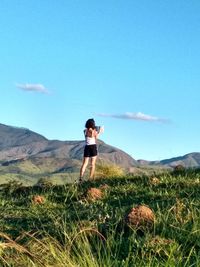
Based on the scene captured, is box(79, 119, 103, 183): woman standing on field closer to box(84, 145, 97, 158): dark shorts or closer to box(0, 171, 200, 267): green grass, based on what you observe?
box(84, 145, 97, 158): dark shorts

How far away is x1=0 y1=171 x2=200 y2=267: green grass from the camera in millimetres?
6935

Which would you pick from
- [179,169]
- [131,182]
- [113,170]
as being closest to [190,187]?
[131,182]


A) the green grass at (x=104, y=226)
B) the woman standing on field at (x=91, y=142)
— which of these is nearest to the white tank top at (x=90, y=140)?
the woman standing on field at (x=91, y=142)

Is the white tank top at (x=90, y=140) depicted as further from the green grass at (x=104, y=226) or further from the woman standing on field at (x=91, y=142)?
the green grass at (x=104, y=226)


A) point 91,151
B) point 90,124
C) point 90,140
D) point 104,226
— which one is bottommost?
point 104,226

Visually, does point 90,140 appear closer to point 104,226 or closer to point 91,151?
point 91,151

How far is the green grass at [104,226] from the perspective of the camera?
6.93 metres

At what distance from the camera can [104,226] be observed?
10102mm

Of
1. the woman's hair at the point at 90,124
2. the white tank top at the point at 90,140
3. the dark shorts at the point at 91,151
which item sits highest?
the woman's hair at the point at 90,124

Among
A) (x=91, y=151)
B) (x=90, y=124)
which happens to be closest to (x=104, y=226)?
(x=91, y=151)

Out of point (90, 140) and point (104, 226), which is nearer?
point (104, 226)

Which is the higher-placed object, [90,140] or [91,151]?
[90,140]

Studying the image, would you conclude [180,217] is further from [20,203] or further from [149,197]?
[20,203]

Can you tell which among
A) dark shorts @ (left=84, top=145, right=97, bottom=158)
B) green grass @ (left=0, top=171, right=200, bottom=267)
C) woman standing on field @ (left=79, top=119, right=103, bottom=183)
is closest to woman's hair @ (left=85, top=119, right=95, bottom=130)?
woman standing on field @ (left=79, top=119, right=103, bottom=183)
